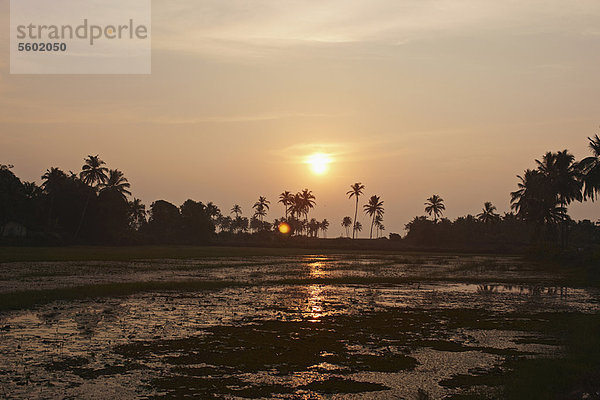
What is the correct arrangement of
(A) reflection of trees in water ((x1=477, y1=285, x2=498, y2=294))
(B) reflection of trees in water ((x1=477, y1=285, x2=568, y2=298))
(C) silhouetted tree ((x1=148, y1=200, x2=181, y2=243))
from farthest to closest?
(C) silhouetted tree ((x1=148, y1=200, x2=181, y2=243))
(A) reflection of trees in water ((x1=477, y1=285, x2=498, y2=294))
(B) reflection of trees in water ((x1=477, y1=285, x2=568, y2=298))

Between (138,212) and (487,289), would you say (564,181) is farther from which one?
(138,212)

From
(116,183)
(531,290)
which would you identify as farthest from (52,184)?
(531,290)

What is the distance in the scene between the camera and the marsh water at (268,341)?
1361 centimetres

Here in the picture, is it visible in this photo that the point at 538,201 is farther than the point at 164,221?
No

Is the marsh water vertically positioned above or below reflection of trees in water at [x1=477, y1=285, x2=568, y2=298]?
above

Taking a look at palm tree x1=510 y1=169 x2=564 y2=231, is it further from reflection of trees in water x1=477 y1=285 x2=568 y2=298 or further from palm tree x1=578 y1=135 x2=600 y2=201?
reflection of trees in water x1=477 y1=285 x2=568 y2=298

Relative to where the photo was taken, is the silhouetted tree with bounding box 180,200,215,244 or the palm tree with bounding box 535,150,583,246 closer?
the palm tree with bounding box 535,150,583,246

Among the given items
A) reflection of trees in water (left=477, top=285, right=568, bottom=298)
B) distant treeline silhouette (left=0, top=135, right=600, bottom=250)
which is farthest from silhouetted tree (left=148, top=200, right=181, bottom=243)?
reflection of trees in water (left=477, top=285, right=568, bottom=298)

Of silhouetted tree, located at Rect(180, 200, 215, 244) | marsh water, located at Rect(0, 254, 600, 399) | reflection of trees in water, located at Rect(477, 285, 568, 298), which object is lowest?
reflection of trees in water, located at Rect(477, 285, 568, 298)

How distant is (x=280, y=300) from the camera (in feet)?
102

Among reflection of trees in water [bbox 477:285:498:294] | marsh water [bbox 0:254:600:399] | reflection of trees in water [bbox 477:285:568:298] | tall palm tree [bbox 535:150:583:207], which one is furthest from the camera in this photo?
tall palm tree [bbox 535:150:583:207]

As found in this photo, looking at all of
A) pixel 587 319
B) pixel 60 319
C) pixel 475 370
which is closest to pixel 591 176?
pixel 587 319

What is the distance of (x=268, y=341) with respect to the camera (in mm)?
18812

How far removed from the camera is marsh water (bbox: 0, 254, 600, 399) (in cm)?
1361
